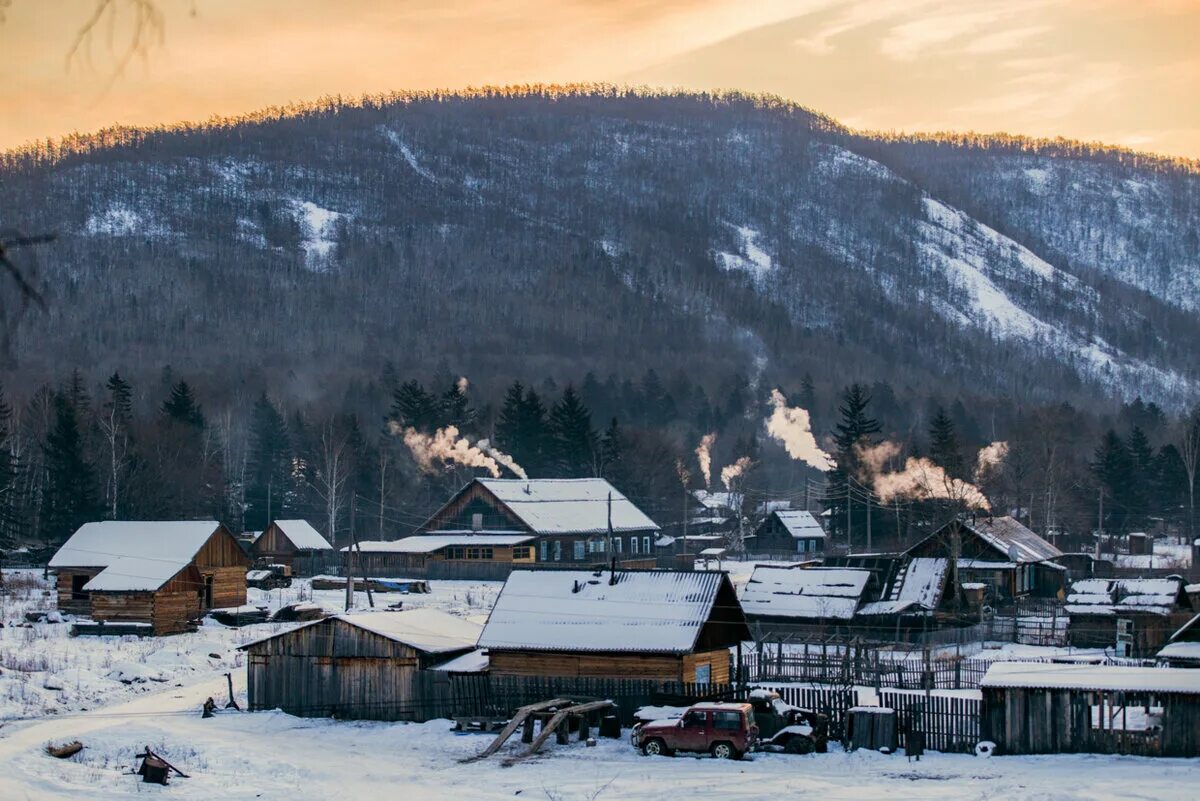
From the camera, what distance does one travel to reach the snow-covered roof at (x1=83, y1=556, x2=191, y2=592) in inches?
2653

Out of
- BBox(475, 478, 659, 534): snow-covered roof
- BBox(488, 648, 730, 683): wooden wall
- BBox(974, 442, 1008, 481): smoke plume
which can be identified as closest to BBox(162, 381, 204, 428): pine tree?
BBox(475, 478, 659, 534): snow-covered roof

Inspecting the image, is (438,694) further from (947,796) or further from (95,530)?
(95,530)

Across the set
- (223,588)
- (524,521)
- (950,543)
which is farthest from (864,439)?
(223,588)

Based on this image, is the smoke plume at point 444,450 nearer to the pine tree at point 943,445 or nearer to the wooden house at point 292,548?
the wooden house at point 292,548

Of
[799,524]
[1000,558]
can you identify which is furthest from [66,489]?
[1000,558]

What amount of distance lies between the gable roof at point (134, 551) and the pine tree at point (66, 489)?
747 inches

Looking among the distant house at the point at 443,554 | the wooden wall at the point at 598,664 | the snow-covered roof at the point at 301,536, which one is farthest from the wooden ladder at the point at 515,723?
the snow-covered roof at the point at 301,536

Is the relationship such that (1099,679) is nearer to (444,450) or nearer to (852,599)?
(852,599)

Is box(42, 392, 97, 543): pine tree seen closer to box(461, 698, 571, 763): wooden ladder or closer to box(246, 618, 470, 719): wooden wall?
box(246, 618, 470, 719): wooden wall

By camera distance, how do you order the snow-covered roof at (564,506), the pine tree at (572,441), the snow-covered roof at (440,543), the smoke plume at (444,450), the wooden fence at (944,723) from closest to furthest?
the wooden fence at (944,723) < the snow-covered roof at (440,543) < the snow-covered roof at (564,506) < the smoke plume at (444,450) < the pine tree at (572,441)

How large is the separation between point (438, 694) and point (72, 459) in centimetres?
5681

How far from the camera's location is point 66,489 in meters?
94.2

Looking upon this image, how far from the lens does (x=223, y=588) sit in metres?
74.4

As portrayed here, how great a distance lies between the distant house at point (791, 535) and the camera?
11606 centimetres
